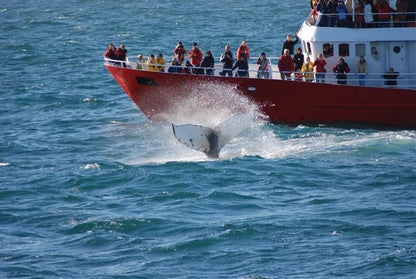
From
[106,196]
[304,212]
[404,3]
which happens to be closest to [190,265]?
[304,212]

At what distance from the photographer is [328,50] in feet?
124

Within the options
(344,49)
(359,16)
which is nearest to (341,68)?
(344,49)

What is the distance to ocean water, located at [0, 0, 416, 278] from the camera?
2402 cm

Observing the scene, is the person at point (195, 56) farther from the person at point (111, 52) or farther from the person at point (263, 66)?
the person at point (111, 52)

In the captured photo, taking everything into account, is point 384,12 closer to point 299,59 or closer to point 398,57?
point 398,57

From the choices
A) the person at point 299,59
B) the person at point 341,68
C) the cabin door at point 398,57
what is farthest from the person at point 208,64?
the cabin door at point 398,57

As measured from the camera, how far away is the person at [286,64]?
3750 centimetres

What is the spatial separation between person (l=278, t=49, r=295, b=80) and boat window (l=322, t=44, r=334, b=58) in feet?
4.17

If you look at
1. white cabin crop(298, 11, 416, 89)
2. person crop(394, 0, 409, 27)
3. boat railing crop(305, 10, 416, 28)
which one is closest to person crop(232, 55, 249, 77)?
white cabin crop(298, 11, 416, 89)

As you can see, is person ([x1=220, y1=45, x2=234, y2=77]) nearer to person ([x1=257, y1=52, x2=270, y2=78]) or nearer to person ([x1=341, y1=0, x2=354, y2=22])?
person ([x1=257, y1=52, x2=270, y2=78])

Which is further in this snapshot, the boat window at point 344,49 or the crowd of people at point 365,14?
the boat window at point 344,49

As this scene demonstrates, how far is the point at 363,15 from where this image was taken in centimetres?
3716

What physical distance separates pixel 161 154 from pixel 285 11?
5306 centimetres

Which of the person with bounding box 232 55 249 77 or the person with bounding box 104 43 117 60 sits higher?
the person with bounding box 104 43 117 60
